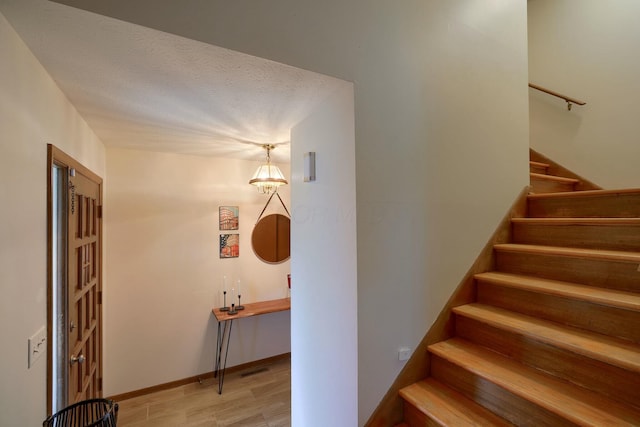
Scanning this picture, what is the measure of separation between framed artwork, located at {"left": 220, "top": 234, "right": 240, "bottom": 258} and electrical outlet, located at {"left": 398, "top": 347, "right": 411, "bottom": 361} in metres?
2.43

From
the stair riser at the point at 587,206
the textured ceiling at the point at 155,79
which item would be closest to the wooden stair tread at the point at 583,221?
the stair riser at the point at 587,206

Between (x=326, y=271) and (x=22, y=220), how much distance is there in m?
1.37

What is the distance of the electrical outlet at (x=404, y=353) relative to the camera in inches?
61.2

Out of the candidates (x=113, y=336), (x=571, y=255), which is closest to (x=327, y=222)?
(x=571, y=255)

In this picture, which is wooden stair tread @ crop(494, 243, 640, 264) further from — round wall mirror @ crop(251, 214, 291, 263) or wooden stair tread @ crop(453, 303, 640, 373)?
round wall mirror @ crop(251, 214, 291, 263)

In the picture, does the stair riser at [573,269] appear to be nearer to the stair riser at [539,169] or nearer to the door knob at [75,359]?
the stair riser at [539,169]

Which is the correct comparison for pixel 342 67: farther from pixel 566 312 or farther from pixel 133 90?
pixel 566 312

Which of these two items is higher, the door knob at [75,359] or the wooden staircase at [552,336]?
the wooden staircase at [552,336]

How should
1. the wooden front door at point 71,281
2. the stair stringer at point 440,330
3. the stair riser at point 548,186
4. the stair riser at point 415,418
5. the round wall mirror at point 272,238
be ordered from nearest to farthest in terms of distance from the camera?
the stair riser at point 415,418 → the stair stringer at point 440,330 → the wooden front door at point 71,281 → the stair riser at point 548,186 → the round wall mirror at point 272,238

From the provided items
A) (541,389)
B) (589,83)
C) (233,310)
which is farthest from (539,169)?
(233,310)

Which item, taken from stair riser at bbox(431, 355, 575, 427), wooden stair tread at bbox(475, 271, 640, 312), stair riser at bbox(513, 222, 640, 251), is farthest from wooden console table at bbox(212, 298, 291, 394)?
stair riser at bbox(513, 222, 640, 251)

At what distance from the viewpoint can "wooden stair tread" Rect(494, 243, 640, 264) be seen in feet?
4.62

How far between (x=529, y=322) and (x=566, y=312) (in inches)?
6.8

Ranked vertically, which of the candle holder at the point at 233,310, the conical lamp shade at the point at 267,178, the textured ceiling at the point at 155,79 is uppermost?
the textured ceiling at the point at 155,79
